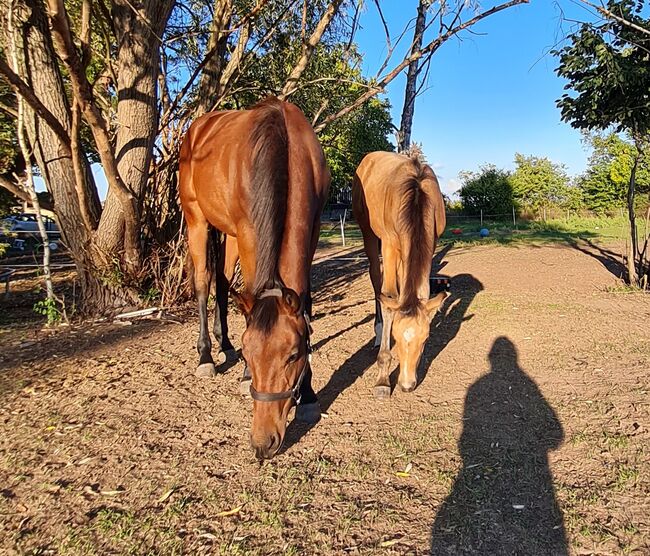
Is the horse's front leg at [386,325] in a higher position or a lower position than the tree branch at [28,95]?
lower

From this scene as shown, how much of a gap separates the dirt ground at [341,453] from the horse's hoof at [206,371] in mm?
75

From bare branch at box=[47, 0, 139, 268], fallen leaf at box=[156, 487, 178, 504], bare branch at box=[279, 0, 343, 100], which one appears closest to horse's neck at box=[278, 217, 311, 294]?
fallen leaf at box=[156, 487, 178, 504]

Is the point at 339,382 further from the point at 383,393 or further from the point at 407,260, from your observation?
the point at 407,260

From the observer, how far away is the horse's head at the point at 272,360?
2262 mm

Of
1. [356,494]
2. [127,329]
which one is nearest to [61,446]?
[356,494]

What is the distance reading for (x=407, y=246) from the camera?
331cm

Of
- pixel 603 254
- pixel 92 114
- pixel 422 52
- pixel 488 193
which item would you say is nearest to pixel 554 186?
pixel 488 193

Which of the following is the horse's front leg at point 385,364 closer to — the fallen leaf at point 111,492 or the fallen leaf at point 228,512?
the fallen leaf at point 228,512

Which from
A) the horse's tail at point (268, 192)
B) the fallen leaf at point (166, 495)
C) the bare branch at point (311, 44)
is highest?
the bare branch at point (311, 44)

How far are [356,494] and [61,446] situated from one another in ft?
6.21

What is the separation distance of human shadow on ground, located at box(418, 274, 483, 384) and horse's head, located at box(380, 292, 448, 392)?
1.58ft

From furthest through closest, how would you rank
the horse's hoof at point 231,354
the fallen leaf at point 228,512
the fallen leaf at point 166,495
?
the horse's hoof at point 231,354 → the fallen leaf at point 166,495 → the fallen leaf at point 228,512

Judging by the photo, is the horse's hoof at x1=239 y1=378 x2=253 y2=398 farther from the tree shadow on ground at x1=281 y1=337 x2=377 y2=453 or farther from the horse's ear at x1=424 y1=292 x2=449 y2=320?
the horse's ear at x1=424 y1=292 x2=449 y2=320

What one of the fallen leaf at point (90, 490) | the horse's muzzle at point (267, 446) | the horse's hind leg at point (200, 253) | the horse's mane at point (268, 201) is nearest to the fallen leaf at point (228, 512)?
the horse's muzzle at point (267, 446)
